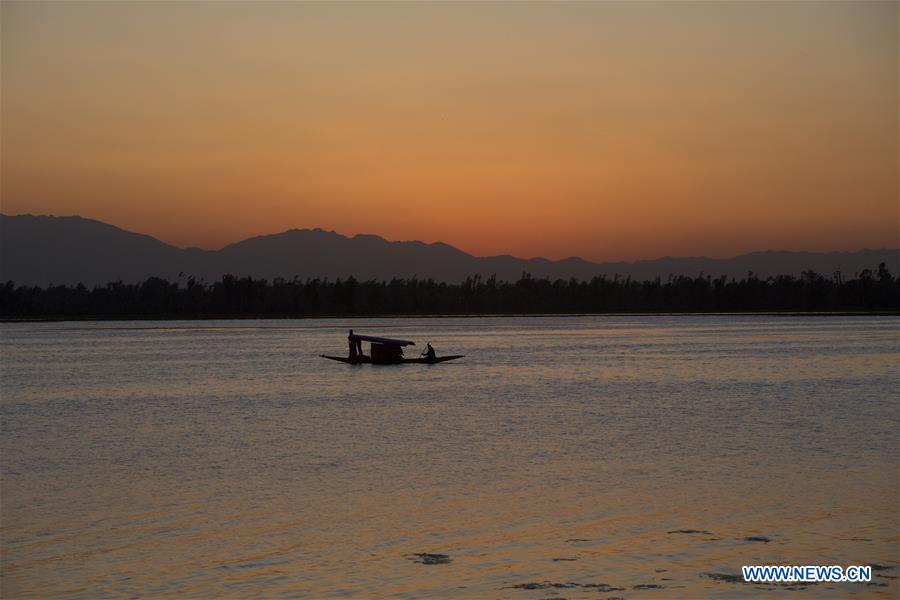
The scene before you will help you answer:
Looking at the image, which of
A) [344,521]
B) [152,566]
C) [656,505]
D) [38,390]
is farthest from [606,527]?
[38,390]

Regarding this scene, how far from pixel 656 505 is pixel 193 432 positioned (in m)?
19.9

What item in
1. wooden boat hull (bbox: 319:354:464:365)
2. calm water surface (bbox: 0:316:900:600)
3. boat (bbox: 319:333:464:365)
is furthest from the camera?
boat (bbox: 319:333:464:365)

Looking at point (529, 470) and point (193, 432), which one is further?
point (193, 432)

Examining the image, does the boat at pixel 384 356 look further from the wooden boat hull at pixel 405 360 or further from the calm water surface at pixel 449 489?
the calm water surface at pixel 449 489

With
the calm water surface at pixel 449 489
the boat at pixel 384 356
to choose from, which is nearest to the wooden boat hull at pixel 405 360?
the boat at pixel 384 356

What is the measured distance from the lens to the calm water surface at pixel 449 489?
628 inches

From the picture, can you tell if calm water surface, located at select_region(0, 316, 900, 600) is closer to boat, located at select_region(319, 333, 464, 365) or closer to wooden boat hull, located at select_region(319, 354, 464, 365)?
wooden boat hull, located at select_region(319, 354, 464, 365)

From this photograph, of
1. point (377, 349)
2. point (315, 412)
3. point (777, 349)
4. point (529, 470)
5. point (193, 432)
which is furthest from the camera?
point (777, 349)

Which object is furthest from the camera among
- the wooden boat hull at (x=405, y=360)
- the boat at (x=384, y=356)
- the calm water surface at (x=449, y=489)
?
the boat at (x=384, y=356)

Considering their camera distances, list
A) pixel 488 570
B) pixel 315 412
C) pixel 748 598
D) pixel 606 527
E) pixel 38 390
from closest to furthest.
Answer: pixel 748 598 < pixel 488 570 < pixel 606 527 < pixel 315 412 < pixel 38 390

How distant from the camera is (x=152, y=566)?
1653 cm

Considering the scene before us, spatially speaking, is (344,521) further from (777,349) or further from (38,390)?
(777,349)

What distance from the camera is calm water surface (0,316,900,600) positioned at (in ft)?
52.3

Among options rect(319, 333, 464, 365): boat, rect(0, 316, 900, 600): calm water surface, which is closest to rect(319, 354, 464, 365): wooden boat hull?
rect(319, 333, 464, 365): boat
